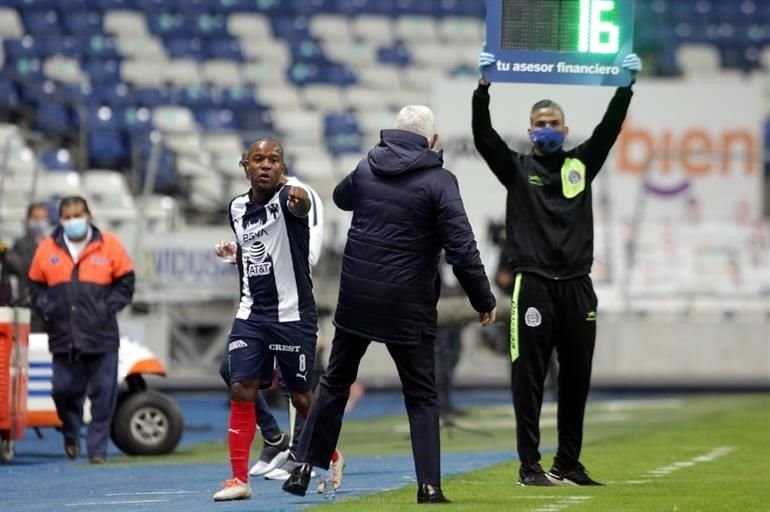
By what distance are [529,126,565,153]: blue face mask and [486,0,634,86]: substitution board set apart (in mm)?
368

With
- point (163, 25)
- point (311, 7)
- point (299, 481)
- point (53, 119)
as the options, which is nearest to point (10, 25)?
point (163, 25)

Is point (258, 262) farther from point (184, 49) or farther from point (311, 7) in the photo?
point (311, 7)

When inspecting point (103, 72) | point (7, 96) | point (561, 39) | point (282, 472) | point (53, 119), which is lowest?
point (282, 472)

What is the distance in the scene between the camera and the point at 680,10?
108 feet

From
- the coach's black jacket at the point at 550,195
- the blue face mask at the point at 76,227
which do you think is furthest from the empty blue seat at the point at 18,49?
the coach's black jacket at the point at 550,195

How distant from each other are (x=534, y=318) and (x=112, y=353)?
5.03m

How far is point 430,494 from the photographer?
908 cm

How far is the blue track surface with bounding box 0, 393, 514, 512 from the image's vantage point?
9539mm

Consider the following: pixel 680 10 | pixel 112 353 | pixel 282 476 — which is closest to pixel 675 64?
pixel 680 10

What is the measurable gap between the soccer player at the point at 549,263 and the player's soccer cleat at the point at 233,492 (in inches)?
65.1

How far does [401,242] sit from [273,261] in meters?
1.08

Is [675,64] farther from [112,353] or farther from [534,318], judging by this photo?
[534,318]

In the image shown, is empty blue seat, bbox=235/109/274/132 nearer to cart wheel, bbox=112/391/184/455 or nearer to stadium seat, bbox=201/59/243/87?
stadium seat, bbox=201/59/243/87

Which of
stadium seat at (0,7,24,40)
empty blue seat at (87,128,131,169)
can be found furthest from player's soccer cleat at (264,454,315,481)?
stadium seat at (0,7,24,40)
